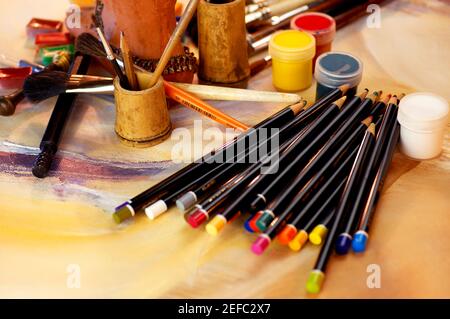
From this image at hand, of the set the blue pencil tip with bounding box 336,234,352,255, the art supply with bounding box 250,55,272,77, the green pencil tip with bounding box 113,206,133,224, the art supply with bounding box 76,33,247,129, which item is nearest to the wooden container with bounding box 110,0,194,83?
the art supply with bounding box 76,33,247,129

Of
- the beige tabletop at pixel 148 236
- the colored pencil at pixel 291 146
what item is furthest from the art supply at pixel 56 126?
the colored pencil at pixel 291 146

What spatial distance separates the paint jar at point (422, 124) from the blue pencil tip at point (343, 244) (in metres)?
0.20

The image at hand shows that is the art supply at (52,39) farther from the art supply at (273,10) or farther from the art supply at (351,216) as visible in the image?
the art supply at (351,216)

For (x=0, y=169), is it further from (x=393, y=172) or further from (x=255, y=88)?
(x=393, y=172)

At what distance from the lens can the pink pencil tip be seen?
2.23 feet

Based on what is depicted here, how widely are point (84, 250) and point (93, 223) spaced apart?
0.04 m

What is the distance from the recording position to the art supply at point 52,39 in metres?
1.08

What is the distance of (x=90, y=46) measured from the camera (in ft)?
3.07

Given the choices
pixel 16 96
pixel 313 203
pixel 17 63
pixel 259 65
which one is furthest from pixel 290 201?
pixel 17 63

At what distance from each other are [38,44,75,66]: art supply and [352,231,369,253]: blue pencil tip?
59cm

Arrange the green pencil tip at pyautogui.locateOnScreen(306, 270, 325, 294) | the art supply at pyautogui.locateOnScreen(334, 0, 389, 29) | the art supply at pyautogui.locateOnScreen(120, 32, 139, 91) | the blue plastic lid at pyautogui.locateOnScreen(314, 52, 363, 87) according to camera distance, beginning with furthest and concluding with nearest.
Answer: the art supply at pyautogui.locateOnScreen(334, 0, 389, 29) → the blue plastic lid at pyautogui.locateOnScreen(314, 52, 363, 87) → the art supply at pyautogui.locateOnScreen(120, 32, 139, 91) → the green pencil tip at pyautogui.locateOnScreen(306, 270, 325, 294)

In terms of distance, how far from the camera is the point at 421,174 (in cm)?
80

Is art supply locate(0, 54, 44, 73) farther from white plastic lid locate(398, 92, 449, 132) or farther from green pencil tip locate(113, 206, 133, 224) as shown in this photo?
white plastic lid locate(398, 92, 449, 132)

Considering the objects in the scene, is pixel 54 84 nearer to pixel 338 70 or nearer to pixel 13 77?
pixel 13 77
